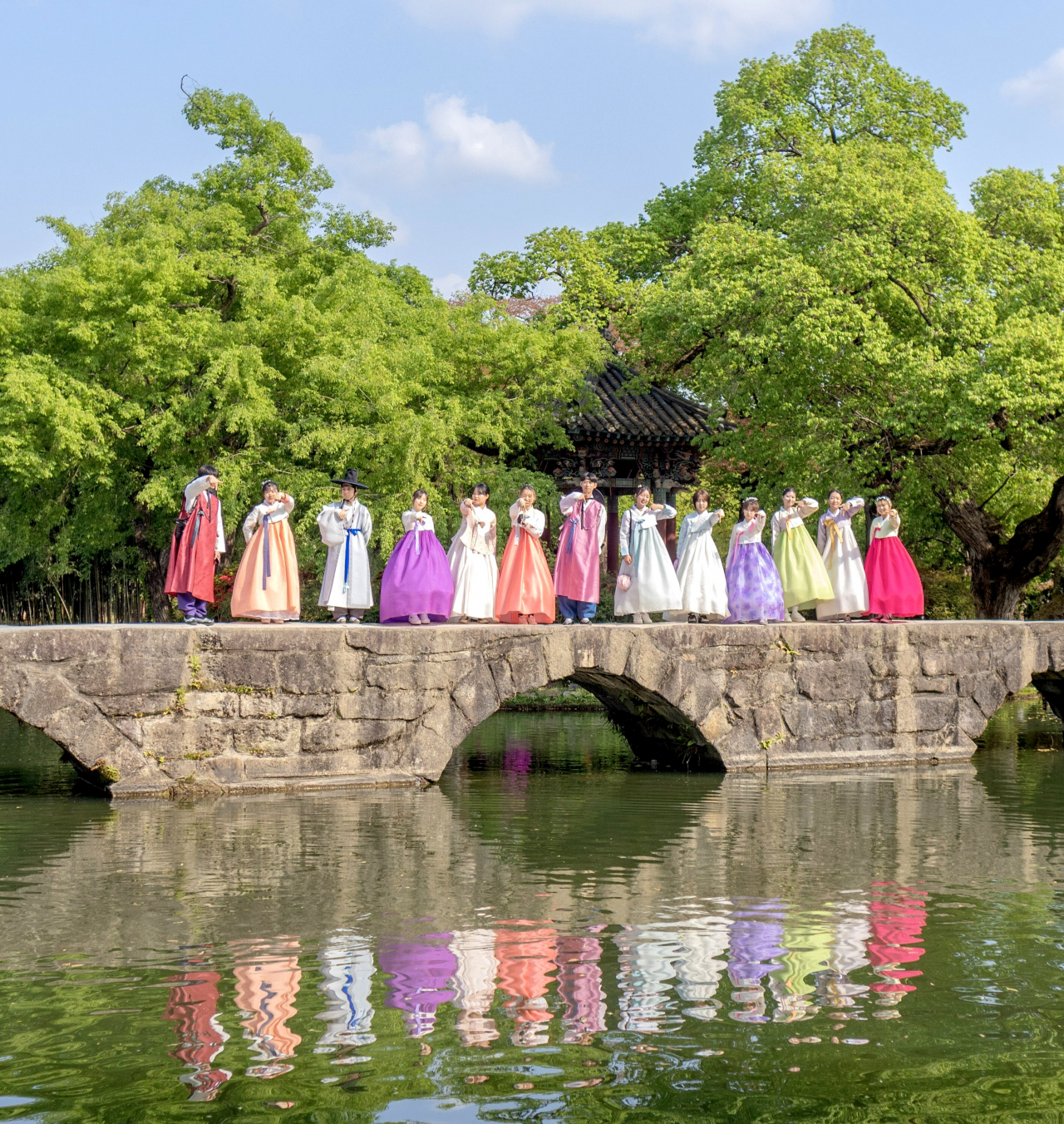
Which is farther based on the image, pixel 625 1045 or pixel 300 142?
pixel 300 142

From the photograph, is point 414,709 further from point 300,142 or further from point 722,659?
point 300,142

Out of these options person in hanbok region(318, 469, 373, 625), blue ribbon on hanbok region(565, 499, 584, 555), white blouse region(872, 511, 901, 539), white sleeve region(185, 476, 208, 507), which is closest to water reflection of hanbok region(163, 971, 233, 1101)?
white sleeve region(185, 476, 208, 507)

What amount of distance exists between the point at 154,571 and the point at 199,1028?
17936 millimetres

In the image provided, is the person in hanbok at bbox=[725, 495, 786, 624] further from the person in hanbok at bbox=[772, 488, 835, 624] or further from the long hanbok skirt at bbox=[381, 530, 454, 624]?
the long hanbok skirt at bbox=[381, 530, 454, 624]

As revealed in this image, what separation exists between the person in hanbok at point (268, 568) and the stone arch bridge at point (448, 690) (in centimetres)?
74

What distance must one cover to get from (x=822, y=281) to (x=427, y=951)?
14742mm

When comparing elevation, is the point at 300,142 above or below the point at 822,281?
above

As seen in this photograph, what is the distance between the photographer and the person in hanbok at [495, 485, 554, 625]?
43.5ft

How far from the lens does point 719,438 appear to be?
21578 mm

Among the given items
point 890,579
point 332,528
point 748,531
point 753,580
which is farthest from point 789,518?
point 332,528

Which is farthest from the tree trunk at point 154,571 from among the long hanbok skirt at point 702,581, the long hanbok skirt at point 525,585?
the long hanbok skirt at point 702,581

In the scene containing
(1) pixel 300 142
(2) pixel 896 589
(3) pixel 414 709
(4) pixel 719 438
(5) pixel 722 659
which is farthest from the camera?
(1) pixel 300 142

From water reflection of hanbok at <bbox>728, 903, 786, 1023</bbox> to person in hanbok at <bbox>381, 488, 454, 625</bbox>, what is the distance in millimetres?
6052

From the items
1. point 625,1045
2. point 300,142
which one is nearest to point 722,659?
point 625,1045
